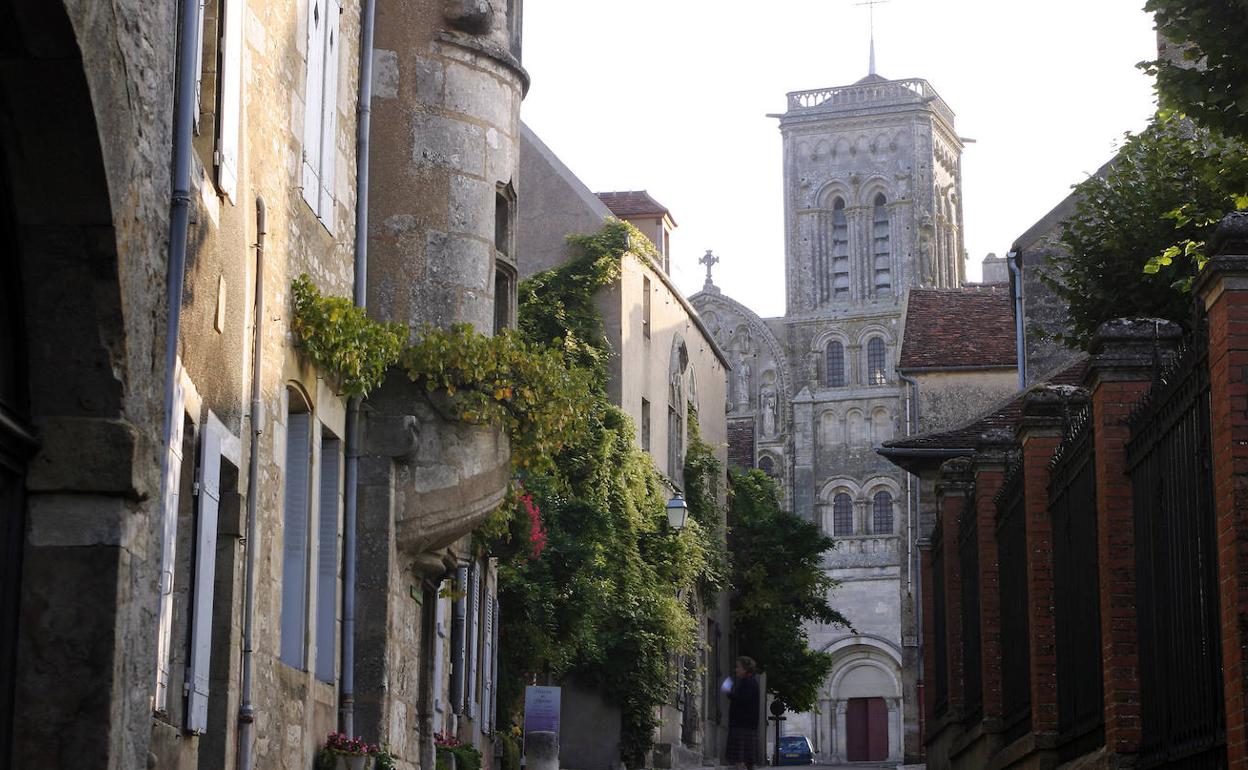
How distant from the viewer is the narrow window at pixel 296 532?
11.1 metres

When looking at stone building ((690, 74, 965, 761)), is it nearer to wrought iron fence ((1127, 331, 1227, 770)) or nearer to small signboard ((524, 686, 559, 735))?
small signboard ((524, 686, 559, 735))

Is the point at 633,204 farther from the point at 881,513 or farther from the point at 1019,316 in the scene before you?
the point at 881,513

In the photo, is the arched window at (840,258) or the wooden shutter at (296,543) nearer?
the wooden shutter at (296,543)

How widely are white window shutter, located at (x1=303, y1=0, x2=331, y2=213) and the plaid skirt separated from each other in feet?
33.2

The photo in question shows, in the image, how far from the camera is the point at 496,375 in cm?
1304

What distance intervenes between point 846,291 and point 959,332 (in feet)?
174

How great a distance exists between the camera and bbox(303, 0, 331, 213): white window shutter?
11.2m

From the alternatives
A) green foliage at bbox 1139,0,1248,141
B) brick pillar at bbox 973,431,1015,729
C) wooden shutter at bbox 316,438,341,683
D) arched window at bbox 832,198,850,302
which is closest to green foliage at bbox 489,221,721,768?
brick pillar at bbox 973,431,1015,729

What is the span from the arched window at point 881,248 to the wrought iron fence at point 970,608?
70.5m

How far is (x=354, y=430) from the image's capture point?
12.6 meters

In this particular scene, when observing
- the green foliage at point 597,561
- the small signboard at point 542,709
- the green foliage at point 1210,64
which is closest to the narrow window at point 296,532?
the green foliage at point 1210,64

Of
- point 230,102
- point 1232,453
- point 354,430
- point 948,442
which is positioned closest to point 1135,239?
point 948,442

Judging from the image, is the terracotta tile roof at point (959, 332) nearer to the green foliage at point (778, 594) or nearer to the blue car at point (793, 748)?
the green foliage at point (778, 594)

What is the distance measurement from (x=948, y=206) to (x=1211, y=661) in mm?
83263
